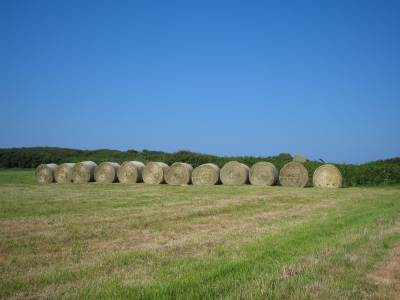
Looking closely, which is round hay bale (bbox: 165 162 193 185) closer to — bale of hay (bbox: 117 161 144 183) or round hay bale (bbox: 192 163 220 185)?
round hay bale (bbox: 192 163 220 185)

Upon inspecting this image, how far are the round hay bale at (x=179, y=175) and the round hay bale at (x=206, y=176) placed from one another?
1.29 feet

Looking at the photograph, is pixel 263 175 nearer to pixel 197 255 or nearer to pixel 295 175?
pixel 295 175

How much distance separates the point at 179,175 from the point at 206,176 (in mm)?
1591

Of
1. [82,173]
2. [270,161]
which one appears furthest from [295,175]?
[82,173]

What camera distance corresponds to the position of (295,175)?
21.0 meters

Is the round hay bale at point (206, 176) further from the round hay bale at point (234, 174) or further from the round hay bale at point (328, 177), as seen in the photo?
the round hay bale at point (328, 177)

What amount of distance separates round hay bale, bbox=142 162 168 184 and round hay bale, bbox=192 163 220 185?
1.92 m

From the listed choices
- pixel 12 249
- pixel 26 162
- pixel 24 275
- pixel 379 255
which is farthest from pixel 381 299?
pixel 26 162

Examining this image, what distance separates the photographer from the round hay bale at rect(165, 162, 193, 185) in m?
22.3

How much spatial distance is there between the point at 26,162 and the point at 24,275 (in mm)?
44186

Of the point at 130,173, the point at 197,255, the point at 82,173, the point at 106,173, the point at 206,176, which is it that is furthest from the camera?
the point at 82,173

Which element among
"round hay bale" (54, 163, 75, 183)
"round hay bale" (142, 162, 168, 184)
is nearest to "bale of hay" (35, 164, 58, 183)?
"round hay bale" (54, 163, 75, 183)

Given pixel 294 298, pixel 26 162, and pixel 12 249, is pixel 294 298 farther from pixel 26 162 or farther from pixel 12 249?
pixel 26 162

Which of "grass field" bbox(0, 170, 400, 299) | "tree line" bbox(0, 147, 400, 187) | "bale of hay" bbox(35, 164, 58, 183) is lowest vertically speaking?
"grass field" bbox(0, 170, 400, 299)
